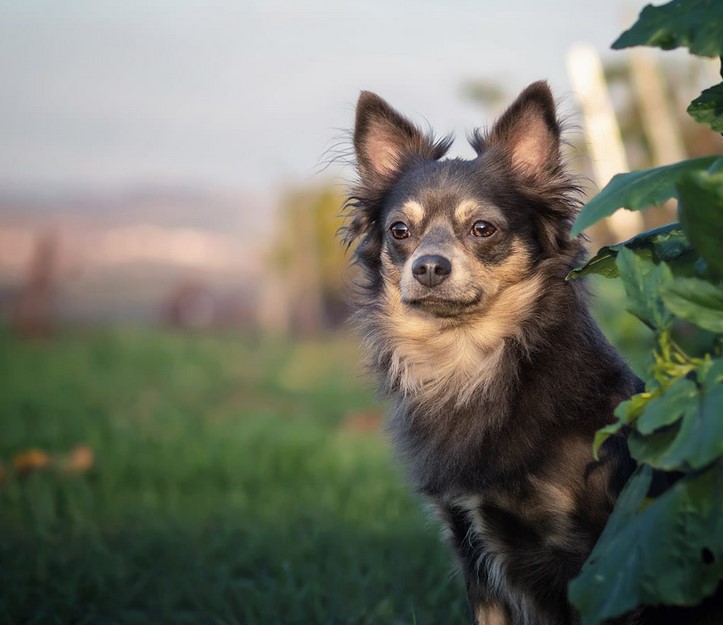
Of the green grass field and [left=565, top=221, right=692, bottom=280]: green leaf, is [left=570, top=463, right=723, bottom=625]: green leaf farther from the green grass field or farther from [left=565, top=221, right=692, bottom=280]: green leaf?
the green grass field

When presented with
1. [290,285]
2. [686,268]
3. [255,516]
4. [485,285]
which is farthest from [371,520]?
[290,285]

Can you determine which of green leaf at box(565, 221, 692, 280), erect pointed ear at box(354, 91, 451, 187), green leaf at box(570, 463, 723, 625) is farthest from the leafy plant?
erect pointed ear at box(354, 91, 451, 187)

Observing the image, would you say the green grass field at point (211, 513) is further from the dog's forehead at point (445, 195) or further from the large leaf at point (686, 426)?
the large leaf at point (686, 426)

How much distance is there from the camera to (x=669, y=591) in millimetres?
2102

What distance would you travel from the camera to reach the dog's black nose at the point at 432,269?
3887mm

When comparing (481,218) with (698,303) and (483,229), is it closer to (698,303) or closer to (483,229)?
(483,229)

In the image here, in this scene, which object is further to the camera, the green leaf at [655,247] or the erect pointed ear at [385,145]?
the erect pointed ear at [385,145]

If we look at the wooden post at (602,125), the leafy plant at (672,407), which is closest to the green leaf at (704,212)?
the leafy plant at (672,407)

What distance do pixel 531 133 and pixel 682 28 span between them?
1874mm

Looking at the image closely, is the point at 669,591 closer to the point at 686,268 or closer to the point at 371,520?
the point at 686,268

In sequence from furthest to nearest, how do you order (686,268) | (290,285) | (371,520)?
(290,285) → (371,520) → (686,268)

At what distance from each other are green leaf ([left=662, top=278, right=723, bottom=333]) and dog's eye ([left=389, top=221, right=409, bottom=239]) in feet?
7.10

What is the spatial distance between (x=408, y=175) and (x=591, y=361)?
4.47 ft

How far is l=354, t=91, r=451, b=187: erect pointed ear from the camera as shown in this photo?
451 centimetres
